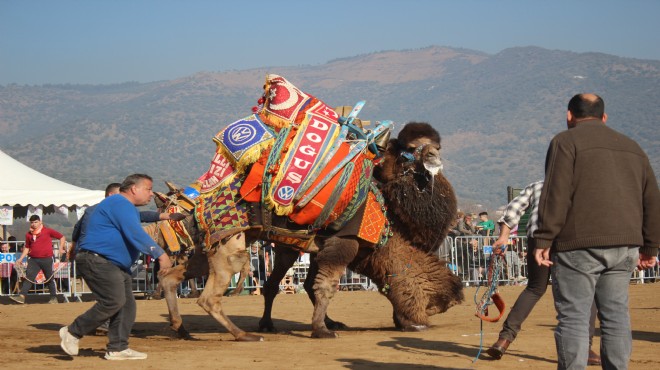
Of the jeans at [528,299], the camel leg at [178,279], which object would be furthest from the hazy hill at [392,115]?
the jeans at [528,299]

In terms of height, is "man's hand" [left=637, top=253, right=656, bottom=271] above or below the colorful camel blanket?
below

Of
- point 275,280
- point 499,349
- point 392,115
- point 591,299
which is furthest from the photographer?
point 392,115

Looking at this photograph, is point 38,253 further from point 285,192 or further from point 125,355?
point 125,355

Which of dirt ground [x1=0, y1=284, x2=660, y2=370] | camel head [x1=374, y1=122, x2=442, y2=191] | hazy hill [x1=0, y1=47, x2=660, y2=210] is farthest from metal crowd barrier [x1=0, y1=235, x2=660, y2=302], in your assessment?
hazy hill [x1=0, y1=47, x2=660, y2=210]

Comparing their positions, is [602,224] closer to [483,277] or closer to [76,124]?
[483,277]

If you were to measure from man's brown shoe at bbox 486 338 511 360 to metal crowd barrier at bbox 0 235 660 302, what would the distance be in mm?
11350

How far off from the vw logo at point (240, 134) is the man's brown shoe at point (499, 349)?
11.5ft

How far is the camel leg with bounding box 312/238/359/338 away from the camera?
1088 centimetres

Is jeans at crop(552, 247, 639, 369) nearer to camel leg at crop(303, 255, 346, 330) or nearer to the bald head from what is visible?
the bald head

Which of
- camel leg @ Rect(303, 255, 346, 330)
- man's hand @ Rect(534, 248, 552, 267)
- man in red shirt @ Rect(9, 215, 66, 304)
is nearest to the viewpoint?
man's hand @ Rect(534, 248, 552, 267)

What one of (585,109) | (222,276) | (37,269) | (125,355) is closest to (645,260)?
(585,109)

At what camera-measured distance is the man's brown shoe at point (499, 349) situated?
8672 millimetres

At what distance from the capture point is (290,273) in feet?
71.7

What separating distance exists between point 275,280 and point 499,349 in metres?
4.24
